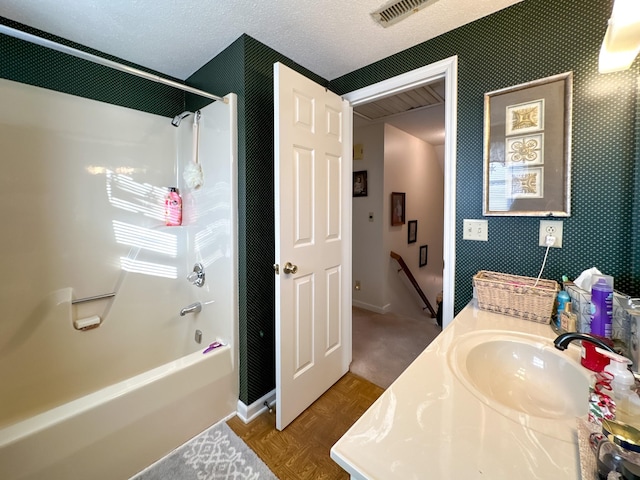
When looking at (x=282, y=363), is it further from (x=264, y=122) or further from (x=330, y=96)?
(x=330, y=96)

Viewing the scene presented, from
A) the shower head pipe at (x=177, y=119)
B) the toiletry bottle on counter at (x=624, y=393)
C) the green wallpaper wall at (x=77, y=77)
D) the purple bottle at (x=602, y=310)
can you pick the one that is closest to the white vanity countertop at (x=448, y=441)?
the toiletry bottle on counter at (x=624, y=393)

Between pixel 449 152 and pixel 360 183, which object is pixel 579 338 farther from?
pixel 360 183

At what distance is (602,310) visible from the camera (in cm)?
95

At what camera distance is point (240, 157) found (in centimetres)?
165

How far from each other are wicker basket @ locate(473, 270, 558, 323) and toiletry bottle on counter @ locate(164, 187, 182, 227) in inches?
77.6

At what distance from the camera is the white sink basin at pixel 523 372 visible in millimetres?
841

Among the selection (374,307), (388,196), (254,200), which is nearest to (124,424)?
(254,200)

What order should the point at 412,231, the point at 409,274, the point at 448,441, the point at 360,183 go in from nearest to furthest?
the point at 448,441 → the point at 360,183 → the point at 409,274 → the point at 412,231

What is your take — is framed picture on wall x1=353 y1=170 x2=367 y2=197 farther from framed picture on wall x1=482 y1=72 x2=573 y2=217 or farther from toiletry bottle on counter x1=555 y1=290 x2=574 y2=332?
toiletry bottle on counter x1=555 y1=290 x2=574 y2=332

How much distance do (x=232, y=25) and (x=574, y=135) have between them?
1804mm

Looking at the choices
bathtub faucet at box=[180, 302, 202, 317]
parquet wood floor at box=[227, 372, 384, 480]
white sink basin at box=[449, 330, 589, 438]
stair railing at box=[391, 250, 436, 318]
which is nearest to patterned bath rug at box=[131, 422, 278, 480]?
parquet wood floor at box=[227, 372, 384, 480]

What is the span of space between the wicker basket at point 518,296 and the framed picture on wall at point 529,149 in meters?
0.34

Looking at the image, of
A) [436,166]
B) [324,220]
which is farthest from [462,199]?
[436,166]

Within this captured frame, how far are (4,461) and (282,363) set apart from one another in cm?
111
